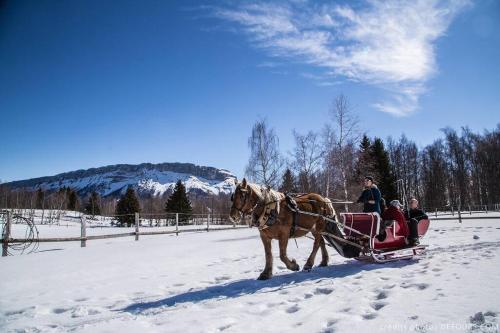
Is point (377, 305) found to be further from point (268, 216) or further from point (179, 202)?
point (179, 202)

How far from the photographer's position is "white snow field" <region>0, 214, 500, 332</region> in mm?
3285

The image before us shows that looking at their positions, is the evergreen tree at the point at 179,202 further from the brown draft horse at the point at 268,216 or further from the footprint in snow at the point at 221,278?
the brown draft horse at the point at 268,216

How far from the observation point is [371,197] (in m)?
7.21

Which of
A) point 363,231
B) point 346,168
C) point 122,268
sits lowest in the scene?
point 122,268

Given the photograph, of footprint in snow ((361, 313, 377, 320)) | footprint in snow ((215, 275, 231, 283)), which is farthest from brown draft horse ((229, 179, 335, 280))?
footprint in snow ((361, 313, 377, 320))

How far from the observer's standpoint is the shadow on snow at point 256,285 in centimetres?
481

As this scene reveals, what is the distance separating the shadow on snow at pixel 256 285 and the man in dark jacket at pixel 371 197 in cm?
121

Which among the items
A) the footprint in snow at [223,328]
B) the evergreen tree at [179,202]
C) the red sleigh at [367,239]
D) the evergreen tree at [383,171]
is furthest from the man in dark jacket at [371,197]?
the evergreen tree at [179,202]

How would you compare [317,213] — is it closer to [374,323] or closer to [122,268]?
[374,323]

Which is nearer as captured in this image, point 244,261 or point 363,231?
point 363,231

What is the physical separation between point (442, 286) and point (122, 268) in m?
7.16

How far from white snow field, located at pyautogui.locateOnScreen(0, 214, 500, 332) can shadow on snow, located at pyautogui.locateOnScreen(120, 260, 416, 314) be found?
18 millimetres

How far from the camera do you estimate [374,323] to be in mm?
3125

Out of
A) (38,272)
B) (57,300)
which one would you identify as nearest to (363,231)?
(57,300)
